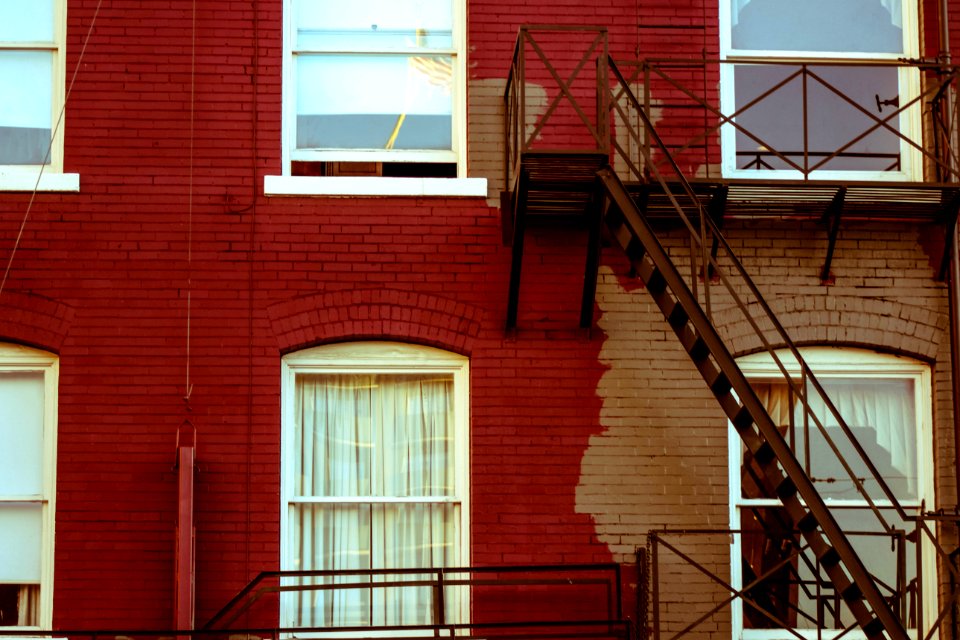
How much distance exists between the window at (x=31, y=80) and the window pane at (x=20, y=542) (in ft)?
8.02

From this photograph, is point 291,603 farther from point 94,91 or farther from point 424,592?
point 94,91

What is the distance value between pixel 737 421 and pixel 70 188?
4.88 meters

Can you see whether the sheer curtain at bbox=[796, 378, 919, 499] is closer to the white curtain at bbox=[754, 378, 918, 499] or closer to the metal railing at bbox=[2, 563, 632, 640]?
the white curtain at bbox=[754, 378, 918, 499]

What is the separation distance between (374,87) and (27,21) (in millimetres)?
2582

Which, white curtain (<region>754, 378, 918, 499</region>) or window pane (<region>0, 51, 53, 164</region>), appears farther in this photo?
window pane (<region>0, 51, 53, 164</region>)

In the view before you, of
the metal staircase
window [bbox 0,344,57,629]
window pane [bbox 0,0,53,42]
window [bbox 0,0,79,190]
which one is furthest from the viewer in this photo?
window pane [bbox 0,0,53,42]

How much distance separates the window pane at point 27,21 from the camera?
10.6 meters

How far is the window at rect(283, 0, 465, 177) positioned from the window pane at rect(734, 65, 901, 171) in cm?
218

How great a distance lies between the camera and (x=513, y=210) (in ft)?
33.0

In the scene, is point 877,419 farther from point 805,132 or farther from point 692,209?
point 805,132

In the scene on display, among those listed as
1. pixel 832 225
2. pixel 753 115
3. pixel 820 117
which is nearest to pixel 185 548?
pixel 832 225

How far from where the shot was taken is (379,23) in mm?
10820

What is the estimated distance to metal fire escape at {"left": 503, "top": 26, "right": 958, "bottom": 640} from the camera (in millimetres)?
8750

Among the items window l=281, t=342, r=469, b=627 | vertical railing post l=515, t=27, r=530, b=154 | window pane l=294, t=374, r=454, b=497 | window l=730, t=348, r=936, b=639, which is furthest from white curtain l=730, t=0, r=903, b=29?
window pane l=294, t=374, r=454, b=497
